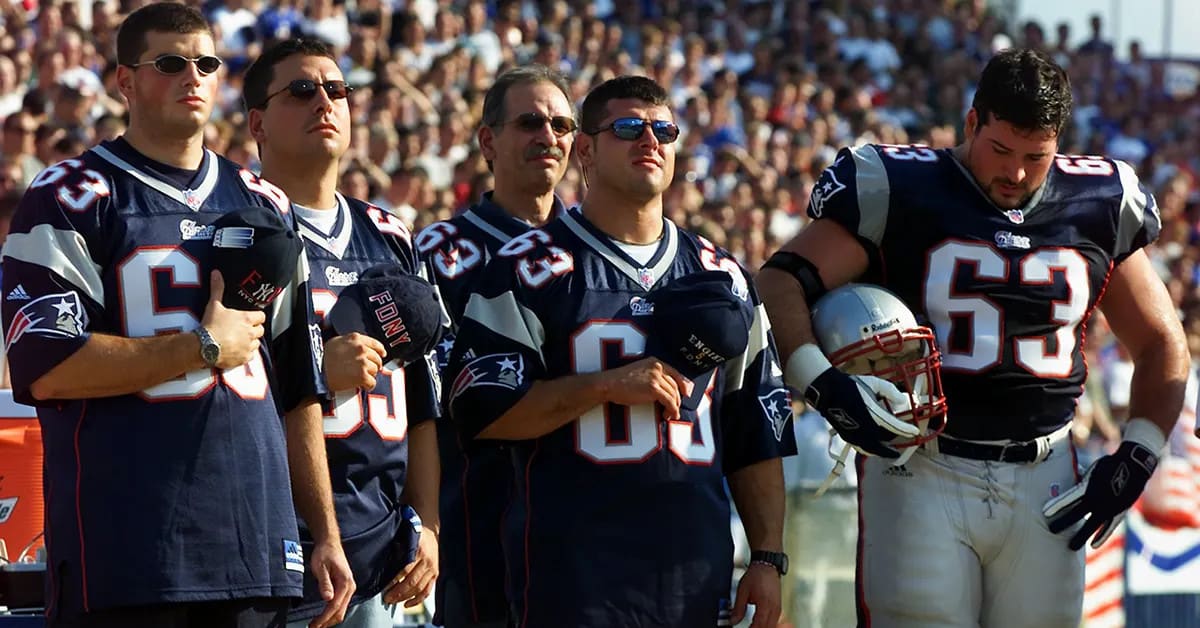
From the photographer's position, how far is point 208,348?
4.04 m

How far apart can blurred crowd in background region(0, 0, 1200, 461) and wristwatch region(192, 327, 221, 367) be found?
11.9 feet

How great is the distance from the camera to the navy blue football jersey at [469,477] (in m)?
5.47

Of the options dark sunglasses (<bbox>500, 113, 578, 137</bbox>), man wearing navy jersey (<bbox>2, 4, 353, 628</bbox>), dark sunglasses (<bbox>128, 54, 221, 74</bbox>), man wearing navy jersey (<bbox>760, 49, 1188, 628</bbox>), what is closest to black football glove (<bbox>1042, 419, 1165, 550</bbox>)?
man wearing navy jersey (<bbox>760, 49, 1188, 628</bbox>)

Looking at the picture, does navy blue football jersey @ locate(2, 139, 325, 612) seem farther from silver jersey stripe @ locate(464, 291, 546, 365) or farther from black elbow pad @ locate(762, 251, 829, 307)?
black elbow pad @ locate(762, 251, 829, 307)

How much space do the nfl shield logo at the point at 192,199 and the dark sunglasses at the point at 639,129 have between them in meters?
1.16

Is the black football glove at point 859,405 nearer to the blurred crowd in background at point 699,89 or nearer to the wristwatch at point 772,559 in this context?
the wristwatch at point 772,559

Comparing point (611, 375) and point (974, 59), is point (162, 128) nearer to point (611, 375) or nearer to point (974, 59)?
point (611, 375)

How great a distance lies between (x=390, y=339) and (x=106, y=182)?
0.89m

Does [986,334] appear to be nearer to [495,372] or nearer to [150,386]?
[495,372]

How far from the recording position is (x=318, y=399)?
450 cm

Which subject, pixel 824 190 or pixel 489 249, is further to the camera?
pixel 489 249

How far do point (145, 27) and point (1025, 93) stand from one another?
95.0 inches

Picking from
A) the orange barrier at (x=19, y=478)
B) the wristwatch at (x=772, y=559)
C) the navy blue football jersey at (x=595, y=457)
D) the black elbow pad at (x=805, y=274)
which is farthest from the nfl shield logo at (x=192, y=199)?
the black elbow pad at (x=805, y=274)

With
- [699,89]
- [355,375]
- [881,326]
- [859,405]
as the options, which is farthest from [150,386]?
[699,89]
